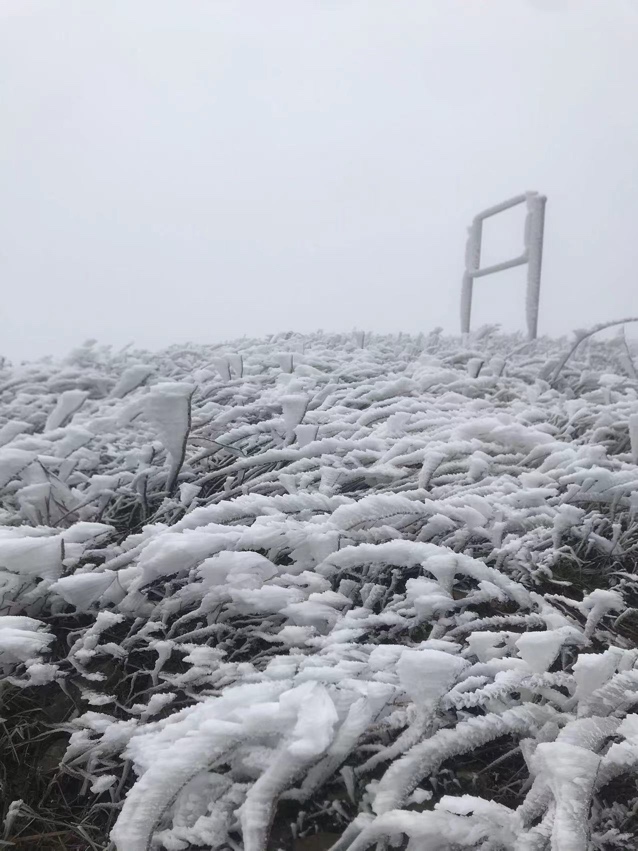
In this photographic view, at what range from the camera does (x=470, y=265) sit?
5.19 m

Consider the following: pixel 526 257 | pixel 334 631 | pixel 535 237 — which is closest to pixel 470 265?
pixel 526 257

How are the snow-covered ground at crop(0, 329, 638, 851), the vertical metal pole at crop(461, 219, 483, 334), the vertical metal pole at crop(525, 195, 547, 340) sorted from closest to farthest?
the snow-covered ground at crop(0, 329, 638, 851) < the vertical metal pole at crop(525, 195, 547, 340) < the vertical metal pole at crop(461, 219, 483, 334)

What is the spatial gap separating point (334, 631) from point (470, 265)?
181 inches

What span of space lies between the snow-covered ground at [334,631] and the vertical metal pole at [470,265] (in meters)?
3.44

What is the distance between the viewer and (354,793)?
0.80 metres

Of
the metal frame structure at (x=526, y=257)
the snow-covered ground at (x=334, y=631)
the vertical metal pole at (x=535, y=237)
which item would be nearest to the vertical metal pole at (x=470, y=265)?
the metal frame structure at (x=526, y=257)

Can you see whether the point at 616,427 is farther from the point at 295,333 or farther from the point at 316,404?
the point at 295,333

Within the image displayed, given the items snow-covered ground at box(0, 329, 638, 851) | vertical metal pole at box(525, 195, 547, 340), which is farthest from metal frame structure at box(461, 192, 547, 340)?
snow-covered ground at box(0, 329, 638, 851)

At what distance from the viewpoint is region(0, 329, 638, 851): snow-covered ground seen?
0.72 metres

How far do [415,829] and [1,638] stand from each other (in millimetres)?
620

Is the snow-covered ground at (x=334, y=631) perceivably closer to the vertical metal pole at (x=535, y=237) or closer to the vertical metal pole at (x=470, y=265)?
the vertical metal pole at (x=535, y=237)

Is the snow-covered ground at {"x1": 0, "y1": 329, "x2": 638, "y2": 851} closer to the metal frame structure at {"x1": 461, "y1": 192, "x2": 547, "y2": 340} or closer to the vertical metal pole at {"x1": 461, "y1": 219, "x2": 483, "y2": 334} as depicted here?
the metal frame structure at {"x1": 461, "y1": 192, "x2": 547, "y2": 340}

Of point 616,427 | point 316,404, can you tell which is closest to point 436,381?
point 316,404

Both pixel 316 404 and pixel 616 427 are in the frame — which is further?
pixel 316 404
